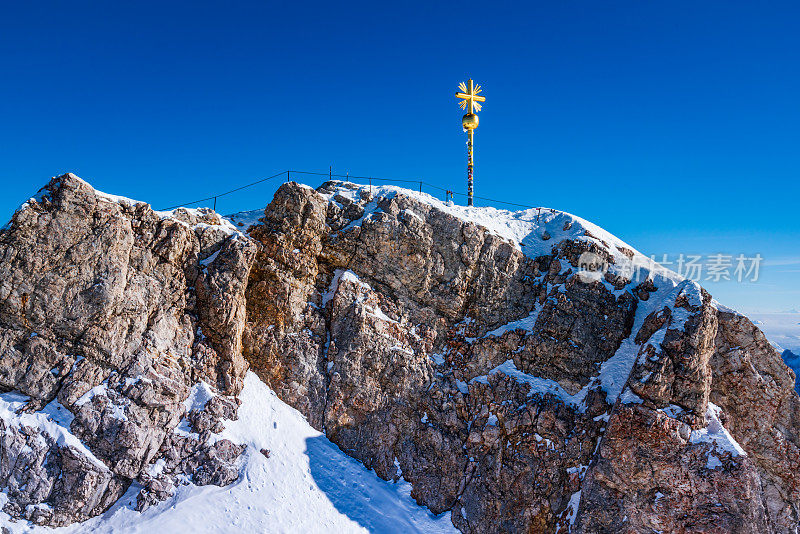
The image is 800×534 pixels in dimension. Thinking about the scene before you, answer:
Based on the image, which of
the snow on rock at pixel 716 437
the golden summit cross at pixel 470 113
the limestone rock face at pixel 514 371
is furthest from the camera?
the golden summit cross at pixel 470 113

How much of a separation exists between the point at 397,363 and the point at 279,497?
8458 mm

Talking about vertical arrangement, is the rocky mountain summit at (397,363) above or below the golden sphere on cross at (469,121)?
below

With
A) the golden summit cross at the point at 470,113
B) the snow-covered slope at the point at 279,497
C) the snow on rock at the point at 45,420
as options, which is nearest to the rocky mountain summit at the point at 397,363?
the snow on rock at the point at 45,420

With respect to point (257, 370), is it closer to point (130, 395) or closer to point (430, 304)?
point (130, 395)

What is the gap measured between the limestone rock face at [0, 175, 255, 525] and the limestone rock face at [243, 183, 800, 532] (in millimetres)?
3420

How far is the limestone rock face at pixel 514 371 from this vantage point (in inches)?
790

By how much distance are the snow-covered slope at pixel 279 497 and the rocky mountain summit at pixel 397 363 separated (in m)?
0.57

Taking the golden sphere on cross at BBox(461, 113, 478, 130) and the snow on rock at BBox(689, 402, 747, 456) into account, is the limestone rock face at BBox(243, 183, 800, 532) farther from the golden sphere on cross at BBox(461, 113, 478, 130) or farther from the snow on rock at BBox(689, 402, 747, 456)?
the golden sphere on cross at BBox(461, 113, 478, 130)

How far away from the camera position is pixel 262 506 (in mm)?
18781

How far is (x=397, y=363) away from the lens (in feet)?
78.5

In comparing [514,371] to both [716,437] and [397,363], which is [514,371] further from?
[716,437]

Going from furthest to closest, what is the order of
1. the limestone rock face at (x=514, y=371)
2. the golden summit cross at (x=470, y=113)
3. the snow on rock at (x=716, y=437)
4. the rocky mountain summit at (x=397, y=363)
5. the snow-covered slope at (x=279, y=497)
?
1. the golden summit cross at (x=470, y=113)
2. the limestone rock face at (x=514, y=371)
3. the snow on rock at (x=716, y=437)
4. the rocky mountain summit at (x=397, y=363)
5. the snow-covered slope at (x=279, y=497)

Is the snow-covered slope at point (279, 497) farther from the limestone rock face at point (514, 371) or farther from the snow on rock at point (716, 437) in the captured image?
the snow on rock at point (716, 437)

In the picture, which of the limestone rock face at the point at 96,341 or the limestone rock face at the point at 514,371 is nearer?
the limestone rock face at the point at 96,341
